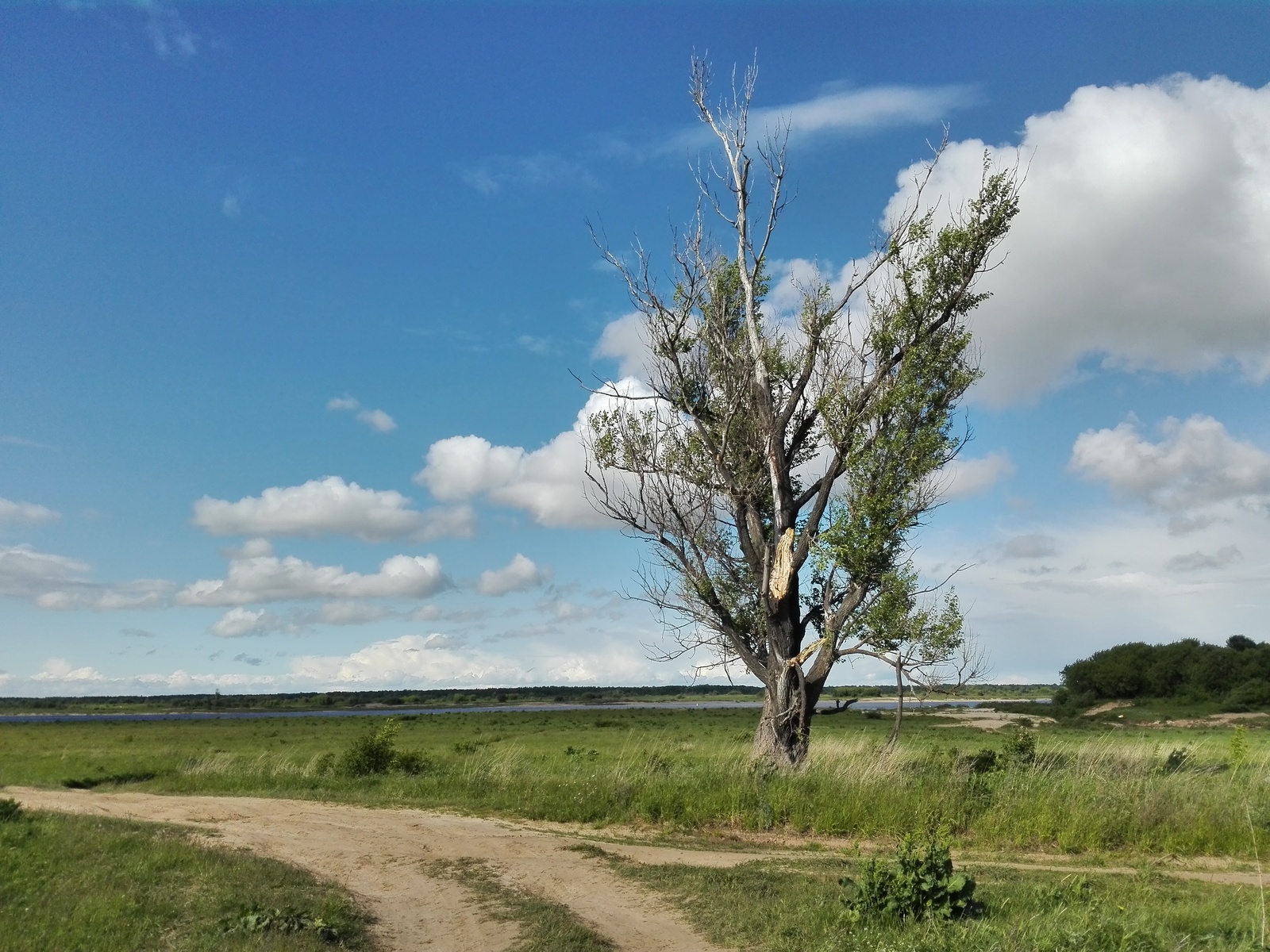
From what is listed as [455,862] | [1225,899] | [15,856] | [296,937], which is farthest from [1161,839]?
[15,856]

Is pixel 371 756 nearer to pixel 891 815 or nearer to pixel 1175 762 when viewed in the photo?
pixel 891 815

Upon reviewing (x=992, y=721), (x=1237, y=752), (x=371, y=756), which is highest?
(x=1237, y=752)

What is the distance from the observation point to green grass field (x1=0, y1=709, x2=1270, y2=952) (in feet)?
24.8

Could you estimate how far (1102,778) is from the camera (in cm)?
1431

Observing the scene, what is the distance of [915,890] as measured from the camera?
26.0 ft

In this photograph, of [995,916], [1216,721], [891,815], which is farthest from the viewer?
[1216,721]

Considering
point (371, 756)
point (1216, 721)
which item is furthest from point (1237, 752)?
point (1216, 721)

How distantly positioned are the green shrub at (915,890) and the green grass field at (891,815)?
19 centimetres

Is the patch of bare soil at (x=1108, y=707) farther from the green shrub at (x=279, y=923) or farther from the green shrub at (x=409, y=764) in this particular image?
the green shrub at (x=279, y=923)

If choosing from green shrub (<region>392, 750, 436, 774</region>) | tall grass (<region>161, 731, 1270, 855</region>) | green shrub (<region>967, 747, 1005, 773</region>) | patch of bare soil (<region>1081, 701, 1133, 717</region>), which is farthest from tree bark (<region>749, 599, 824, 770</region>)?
patch of bare soil (<region>1081, 701, 1133, 717</region>)

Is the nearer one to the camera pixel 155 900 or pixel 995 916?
pixel 995 916

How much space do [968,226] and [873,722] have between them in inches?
1880

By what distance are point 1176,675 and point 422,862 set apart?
8285 centimetres

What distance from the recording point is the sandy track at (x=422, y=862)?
28.0 ft
